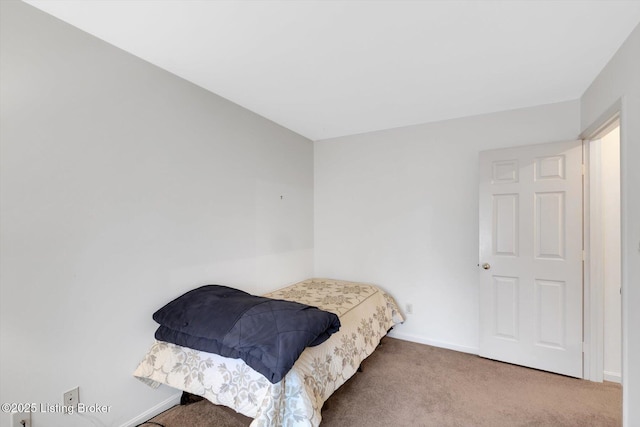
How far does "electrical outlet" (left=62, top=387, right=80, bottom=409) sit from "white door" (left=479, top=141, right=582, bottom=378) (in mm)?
3116

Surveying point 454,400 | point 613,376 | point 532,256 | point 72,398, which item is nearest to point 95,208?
point 72,398

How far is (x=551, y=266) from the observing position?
2410 millimetres

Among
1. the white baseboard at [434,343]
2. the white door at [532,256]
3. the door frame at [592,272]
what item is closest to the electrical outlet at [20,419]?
the white baseboard at [434,343]

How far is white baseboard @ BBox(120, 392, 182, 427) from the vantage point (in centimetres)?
176

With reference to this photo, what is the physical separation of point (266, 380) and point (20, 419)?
1.17 meters

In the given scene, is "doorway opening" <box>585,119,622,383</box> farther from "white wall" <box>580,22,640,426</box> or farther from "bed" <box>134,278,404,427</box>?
"bed" <box>134,278,404,427</box>

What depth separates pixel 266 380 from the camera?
58.6 inches

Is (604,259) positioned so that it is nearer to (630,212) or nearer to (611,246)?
(611,246)

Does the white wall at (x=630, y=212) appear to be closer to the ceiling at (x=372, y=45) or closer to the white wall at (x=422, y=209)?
the ceiling at (x=372, y=45)

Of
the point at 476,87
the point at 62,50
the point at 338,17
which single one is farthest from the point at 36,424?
the point at 476,87

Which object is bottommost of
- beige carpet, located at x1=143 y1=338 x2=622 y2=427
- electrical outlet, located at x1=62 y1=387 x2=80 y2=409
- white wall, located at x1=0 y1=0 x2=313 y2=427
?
beige carpet, located at x1=143 y1=338 x2=622 y2=427

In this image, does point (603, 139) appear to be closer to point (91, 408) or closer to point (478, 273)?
point (478, 273)

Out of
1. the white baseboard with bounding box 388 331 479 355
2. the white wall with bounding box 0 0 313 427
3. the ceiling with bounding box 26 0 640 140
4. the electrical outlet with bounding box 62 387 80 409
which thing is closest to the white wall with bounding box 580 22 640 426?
the ceiling with bounding box 26 0 640 140

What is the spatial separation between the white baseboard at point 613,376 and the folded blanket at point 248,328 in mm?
2362
